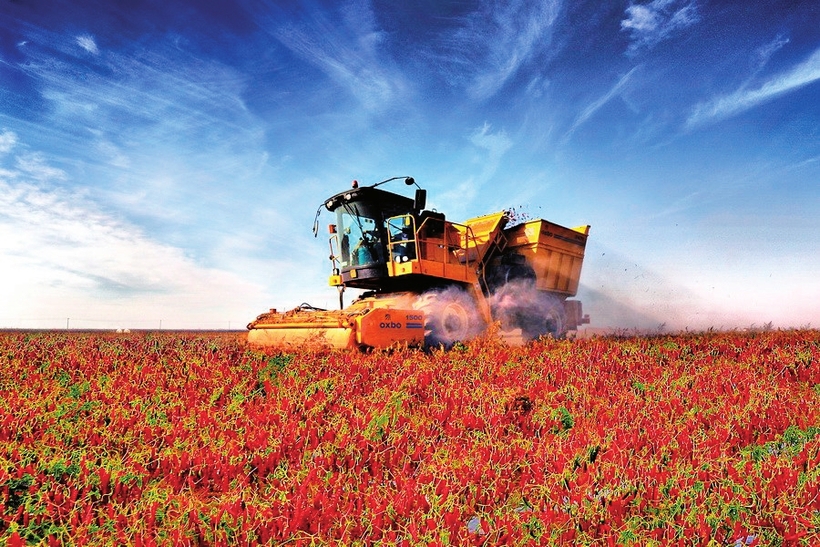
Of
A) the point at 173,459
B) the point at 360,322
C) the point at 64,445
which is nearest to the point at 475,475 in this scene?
the point at 173,459

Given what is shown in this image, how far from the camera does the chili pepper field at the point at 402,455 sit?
266 centimetres

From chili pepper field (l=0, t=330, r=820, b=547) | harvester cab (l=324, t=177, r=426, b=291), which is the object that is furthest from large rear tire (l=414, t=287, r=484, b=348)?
chili pepper field (l=0, t=330, r=820, b=547)

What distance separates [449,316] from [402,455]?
754 centimetres

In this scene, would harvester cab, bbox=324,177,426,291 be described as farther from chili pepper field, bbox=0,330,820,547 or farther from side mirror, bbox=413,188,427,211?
chili pepper field, bbox=0,330,820,547

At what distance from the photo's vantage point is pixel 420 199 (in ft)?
37.2

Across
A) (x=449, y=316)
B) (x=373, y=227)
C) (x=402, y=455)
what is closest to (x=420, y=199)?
(x=373, y=227)

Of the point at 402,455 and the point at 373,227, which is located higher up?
the point at 373,227

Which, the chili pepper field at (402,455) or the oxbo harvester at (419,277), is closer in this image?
the chili pepper field at (402,455)

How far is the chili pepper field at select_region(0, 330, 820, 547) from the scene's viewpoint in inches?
105

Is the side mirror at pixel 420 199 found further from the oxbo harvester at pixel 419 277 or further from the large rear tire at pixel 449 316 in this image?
the large rear tire at pixel 449 316

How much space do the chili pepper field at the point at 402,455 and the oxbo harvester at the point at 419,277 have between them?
2548 mm

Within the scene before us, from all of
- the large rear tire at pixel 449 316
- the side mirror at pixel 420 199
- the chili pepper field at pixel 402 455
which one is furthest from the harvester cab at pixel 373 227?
the chili pepper field at pixel 402 455

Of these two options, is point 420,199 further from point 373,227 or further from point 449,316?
point 449,316

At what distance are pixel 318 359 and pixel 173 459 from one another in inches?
171
